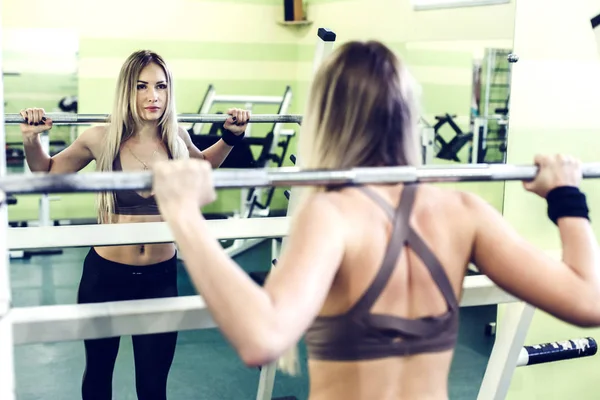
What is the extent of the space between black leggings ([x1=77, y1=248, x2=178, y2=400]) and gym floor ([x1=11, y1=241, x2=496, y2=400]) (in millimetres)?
959

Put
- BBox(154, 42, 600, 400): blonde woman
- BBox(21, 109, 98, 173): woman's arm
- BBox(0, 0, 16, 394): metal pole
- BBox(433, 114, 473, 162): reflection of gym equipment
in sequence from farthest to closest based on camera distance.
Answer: BBox(433, 114, 473, 162): reflection of gym equipment < BBox(21, 109, 98, 173): woman's arm < BBox(0, 0, 16, 394): metal pole < BBox(154, 42, 600, 400): blonde woman

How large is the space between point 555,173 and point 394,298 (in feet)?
1.40

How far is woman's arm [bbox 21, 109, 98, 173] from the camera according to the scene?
Answer: 2303mm

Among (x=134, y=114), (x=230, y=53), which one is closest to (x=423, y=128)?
(x=230, y=53)

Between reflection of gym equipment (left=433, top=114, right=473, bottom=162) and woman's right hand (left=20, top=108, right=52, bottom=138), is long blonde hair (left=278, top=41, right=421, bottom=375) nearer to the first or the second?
woman's right hand (left=20, top=108, right=52, bottom=138)

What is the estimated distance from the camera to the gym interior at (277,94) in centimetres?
245

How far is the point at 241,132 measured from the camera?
102 inches

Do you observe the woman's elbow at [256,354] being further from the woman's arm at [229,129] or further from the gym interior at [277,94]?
the woman's arm at [229,129]

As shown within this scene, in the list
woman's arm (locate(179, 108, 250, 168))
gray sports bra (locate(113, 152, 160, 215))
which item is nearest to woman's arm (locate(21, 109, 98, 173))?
gray sports bra (locate(113, 152, 160, 215))

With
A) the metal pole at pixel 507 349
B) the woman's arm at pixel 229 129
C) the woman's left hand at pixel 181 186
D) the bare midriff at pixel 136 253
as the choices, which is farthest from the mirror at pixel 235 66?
the woman's left hand at pixel 181 186

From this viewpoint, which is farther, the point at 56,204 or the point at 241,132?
the point at 56,204

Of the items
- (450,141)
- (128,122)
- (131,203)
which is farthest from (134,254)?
(450,141)

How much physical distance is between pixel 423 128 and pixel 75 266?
9.30ft

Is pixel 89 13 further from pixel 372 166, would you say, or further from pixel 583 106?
pixel 372 166
